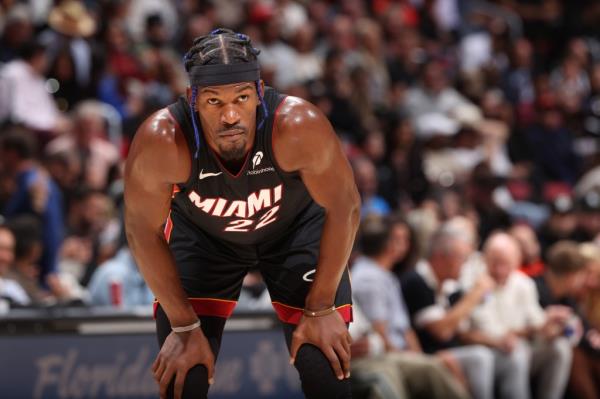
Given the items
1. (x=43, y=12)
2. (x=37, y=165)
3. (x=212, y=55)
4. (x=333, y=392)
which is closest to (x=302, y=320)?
(x=333, y=392)

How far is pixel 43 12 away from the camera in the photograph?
10117 mm

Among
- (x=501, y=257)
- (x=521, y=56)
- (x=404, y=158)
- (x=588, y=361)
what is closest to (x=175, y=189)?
(x=501, y=257)

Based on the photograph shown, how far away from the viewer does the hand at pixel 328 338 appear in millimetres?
3725

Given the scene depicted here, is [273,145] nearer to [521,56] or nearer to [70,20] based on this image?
[70,20]

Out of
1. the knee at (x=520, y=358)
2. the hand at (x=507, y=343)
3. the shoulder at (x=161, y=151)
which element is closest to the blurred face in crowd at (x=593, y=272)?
the knee at (x=520, y=358)

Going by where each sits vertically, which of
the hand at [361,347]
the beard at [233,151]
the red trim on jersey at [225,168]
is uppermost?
the beard at [233,151]

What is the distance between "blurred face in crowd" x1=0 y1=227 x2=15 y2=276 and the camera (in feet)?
21.3

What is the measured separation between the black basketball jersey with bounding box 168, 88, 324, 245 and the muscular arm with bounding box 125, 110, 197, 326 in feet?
0.22

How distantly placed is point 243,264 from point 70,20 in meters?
6.29

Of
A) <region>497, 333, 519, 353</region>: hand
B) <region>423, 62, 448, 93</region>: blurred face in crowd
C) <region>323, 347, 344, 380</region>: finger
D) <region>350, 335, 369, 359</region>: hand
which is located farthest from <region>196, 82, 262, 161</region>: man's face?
<region>423, 62, 448, 93</region>: blurred face in crowd

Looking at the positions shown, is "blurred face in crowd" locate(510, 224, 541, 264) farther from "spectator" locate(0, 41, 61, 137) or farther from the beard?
the beard

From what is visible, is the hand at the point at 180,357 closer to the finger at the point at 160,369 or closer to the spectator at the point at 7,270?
the finger at the point at 160,369

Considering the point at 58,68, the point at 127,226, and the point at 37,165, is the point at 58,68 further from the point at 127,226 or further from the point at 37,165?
the point at 127,226

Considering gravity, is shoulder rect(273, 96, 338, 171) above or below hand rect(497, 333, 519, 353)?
above
